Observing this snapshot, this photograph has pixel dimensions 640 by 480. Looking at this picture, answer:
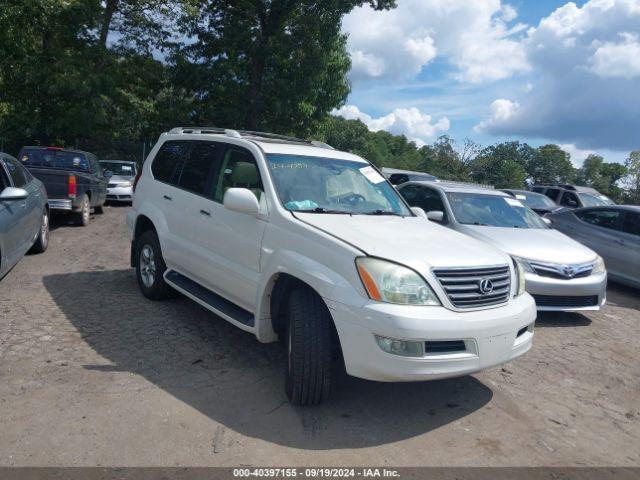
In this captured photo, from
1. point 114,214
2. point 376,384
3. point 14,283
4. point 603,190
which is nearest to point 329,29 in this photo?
point 114,214

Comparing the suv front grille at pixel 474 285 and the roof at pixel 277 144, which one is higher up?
the roof at pixel 277 144

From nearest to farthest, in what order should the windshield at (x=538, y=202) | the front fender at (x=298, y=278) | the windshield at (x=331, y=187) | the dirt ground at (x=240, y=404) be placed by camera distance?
the dirt ground at (x=240, y=404), the front fender at (x=298, y=278), the windshield at (x=331, y=187), the windshield at (x=538, y=202)

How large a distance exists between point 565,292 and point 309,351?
4.10m

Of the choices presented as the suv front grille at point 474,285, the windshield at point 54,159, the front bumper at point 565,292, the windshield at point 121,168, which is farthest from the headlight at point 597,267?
the windshield at point 121,168

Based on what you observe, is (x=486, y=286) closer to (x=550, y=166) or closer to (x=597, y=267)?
(x=597, y=267)

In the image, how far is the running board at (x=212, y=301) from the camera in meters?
4.30

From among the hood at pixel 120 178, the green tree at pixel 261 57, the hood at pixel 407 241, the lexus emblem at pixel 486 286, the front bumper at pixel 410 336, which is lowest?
the hood at pixel 120 178

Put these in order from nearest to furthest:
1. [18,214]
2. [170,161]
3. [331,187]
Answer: [331,187], [170,161], [18,214]

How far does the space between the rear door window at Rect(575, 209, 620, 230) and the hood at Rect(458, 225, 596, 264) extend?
2633mm

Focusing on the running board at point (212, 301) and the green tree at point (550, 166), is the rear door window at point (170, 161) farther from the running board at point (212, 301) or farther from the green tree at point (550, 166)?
the green tree at point (550, 166)

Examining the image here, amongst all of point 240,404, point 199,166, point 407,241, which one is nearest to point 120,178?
point 199,166

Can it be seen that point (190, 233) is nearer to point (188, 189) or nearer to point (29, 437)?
point (188, 189)

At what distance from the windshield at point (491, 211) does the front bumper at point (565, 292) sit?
54.4 inches

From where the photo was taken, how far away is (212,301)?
4.75m
